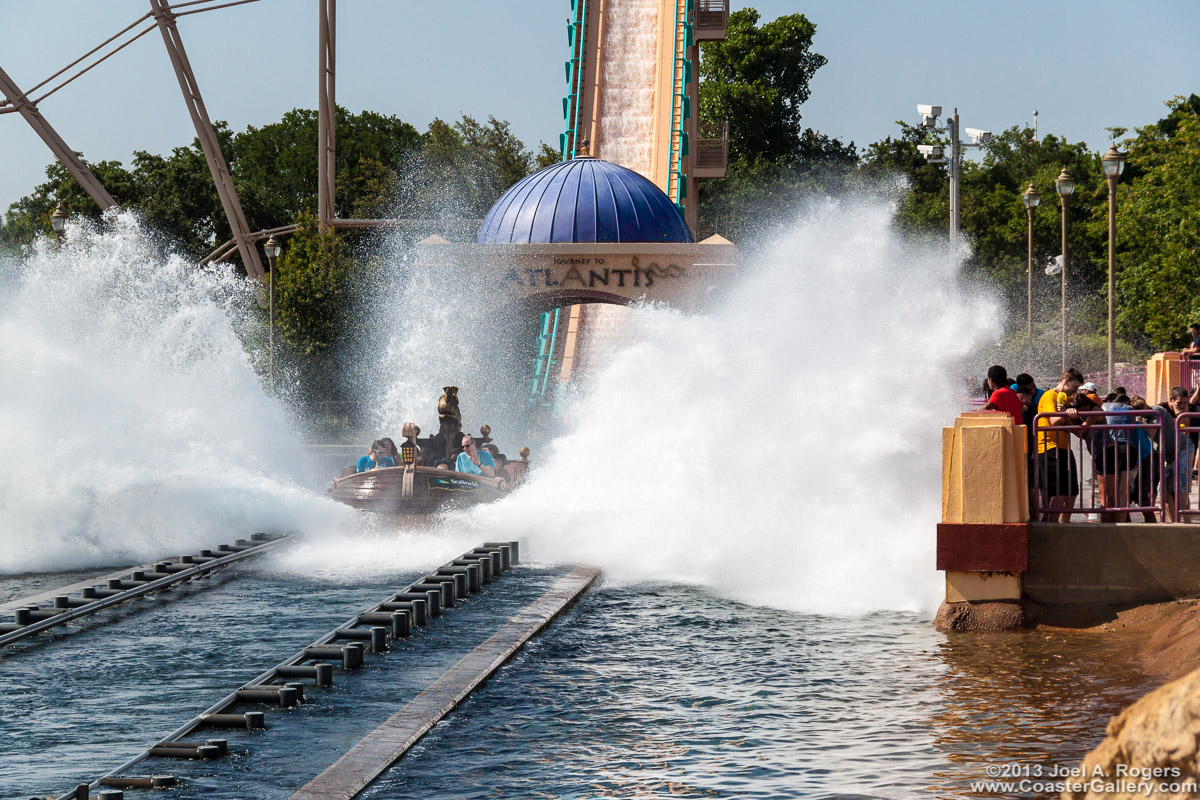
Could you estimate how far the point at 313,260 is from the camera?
151 feet

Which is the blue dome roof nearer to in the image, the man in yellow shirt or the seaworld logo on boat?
the seaworld logo on boat

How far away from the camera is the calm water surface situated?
324 inches

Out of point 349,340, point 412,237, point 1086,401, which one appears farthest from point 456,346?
point 1086,401

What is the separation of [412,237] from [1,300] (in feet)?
90.4

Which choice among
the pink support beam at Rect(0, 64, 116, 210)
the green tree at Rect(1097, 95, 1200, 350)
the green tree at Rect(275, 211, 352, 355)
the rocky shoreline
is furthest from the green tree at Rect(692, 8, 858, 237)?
the rocky shoreline

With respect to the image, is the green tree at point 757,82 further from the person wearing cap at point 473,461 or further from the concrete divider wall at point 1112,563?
the concrete divider wall at point 1112,563

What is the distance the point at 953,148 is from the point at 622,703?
23.4 meters

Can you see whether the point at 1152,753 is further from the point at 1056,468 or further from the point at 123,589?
the point at 123,589

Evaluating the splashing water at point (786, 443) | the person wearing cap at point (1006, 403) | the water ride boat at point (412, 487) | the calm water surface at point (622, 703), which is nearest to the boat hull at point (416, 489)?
the water ride boat at point (412, 487)

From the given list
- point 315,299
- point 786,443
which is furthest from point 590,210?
point 786,443

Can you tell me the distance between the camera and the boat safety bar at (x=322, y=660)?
8344mm

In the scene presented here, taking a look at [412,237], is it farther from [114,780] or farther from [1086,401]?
[114,780]

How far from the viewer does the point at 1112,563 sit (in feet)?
40.3

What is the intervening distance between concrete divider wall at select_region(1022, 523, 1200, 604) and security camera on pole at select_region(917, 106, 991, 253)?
727 inches
